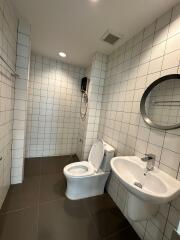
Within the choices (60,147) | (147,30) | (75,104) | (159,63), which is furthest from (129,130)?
(60,147)

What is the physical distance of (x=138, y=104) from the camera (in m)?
1.49

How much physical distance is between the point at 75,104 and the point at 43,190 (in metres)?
1.86

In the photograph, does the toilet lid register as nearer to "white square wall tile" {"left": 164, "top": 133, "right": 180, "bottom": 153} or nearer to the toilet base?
the toilet base

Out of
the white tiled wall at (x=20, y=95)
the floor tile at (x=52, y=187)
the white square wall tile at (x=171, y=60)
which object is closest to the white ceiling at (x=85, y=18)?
the white tiled wall at (x=20, y=95)

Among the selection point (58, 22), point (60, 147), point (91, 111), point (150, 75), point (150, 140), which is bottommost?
point (60, 147)

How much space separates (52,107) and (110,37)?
1.79 m

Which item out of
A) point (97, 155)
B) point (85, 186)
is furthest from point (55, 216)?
point (97, 155)

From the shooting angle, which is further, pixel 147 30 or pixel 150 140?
pixel 147 30

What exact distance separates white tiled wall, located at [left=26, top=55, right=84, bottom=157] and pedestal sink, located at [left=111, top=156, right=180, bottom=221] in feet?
6.35

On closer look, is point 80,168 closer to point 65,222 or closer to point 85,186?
point 85,186

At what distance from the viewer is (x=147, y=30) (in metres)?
1.43

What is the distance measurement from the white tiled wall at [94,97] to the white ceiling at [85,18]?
0.27m

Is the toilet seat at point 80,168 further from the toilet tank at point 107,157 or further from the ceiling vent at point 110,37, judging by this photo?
the ceiling vent at point 110,37

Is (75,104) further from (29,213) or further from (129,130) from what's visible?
(29,213)
